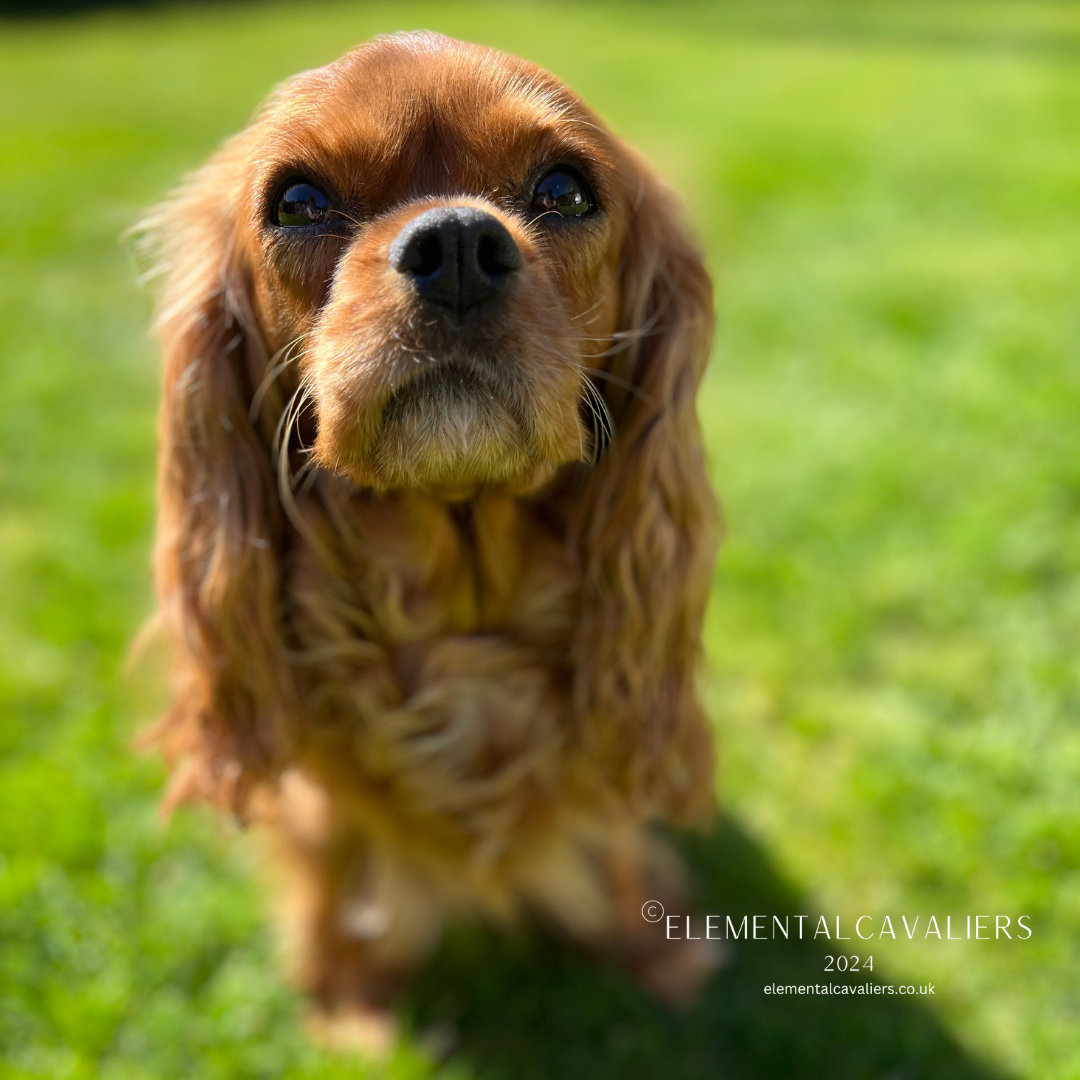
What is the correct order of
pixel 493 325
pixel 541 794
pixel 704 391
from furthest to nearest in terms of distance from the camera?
pixel 704 391
pixel 541 794
pixel 493 325

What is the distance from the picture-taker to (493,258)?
153 centimetres

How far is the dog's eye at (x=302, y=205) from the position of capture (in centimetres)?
170

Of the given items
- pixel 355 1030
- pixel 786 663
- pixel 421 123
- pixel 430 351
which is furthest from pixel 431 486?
pixel 786 663

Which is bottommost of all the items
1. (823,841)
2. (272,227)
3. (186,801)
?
(823,841)

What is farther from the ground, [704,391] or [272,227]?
[272,227]

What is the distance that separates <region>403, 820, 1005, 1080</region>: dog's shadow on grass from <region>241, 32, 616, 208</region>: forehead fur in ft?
6.68

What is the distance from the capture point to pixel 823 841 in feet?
9.52

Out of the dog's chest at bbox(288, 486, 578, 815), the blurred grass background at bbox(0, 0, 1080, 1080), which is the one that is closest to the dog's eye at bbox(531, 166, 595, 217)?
the dog's chest at bbox(288, 486, 578, 815)

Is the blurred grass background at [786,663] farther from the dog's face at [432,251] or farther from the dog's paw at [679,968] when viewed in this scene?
the dog's face at [432,251]

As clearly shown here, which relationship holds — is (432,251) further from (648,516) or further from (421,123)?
(648,516)

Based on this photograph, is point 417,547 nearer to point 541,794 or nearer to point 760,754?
point 541,794

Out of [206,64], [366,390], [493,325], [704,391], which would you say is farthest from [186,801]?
[206,64]

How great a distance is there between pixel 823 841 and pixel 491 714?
1259mm

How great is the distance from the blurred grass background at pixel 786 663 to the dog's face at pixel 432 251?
968 mm
